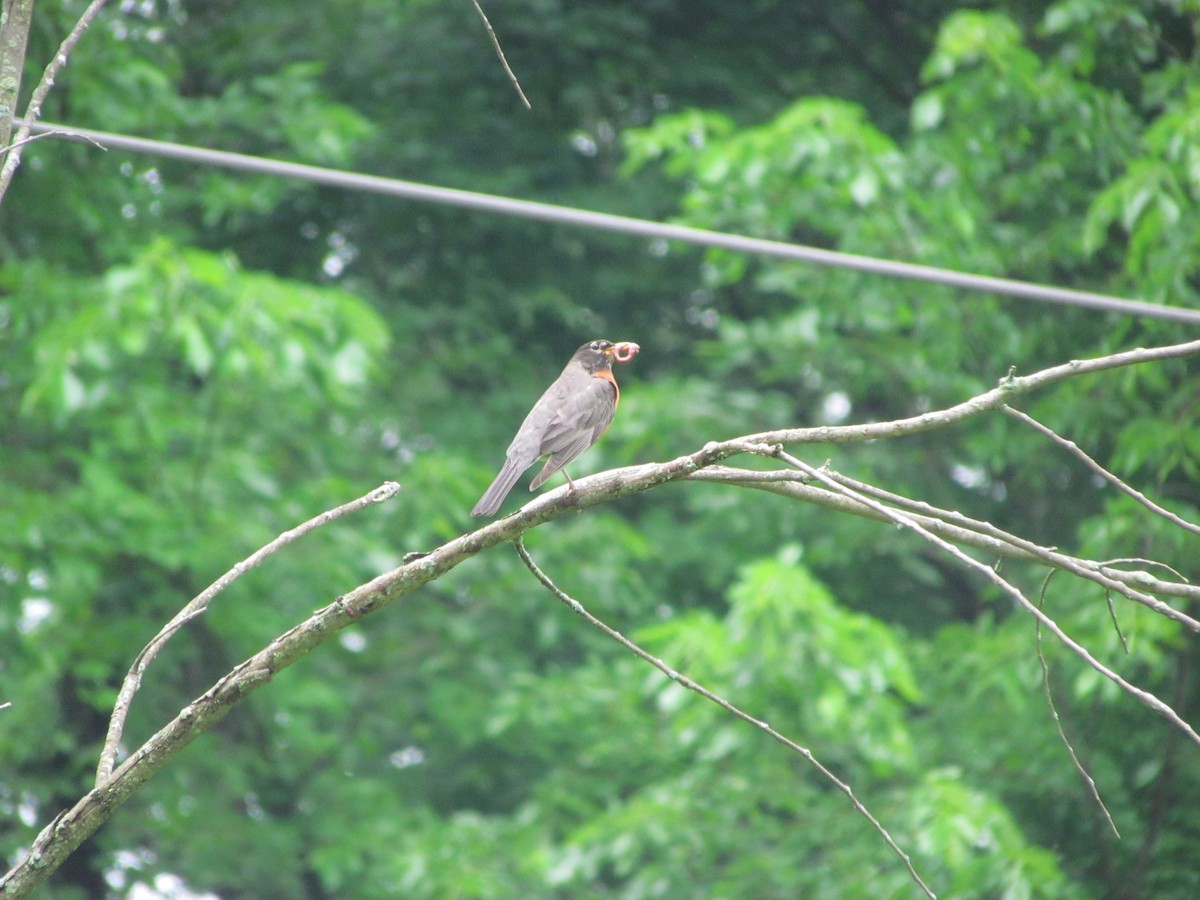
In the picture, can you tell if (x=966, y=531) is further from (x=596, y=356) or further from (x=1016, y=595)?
(x=596, y=356)

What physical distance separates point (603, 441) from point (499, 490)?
462 cm

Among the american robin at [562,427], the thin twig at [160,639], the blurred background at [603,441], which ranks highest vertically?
the thin twig at [160,639]

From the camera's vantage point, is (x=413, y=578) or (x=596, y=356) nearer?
(x=413, y=578)

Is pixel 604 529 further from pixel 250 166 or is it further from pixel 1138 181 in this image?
pixel 250 166

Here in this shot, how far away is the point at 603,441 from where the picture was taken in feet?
28.1

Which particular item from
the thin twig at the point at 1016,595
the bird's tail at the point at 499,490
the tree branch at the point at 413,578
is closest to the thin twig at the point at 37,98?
the tree branch at the point at 413,578

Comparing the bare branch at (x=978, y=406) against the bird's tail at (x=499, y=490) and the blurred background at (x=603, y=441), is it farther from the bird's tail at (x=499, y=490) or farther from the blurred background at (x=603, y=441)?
the blurred background at (x=603, y=441)

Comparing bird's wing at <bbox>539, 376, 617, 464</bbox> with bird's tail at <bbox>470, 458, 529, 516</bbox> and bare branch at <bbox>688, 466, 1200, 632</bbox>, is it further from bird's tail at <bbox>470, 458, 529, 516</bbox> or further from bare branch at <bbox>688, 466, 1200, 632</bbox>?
bare branch at <bbox>688, 466, 1200, 632</bbox>

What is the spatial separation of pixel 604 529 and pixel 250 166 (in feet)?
15.0

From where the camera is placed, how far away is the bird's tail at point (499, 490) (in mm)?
3605

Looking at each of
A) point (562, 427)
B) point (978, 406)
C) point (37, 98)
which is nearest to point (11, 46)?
point (37, 98)

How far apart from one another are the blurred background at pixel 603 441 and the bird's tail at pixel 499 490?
239 cm

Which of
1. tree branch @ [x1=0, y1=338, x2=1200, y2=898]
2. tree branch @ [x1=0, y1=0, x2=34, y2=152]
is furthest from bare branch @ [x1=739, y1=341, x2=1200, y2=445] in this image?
tree branch @ [x1=0, y1=0, x2=34, y2=152]

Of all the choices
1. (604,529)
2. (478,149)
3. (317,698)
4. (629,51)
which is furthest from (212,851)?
(629,51)
